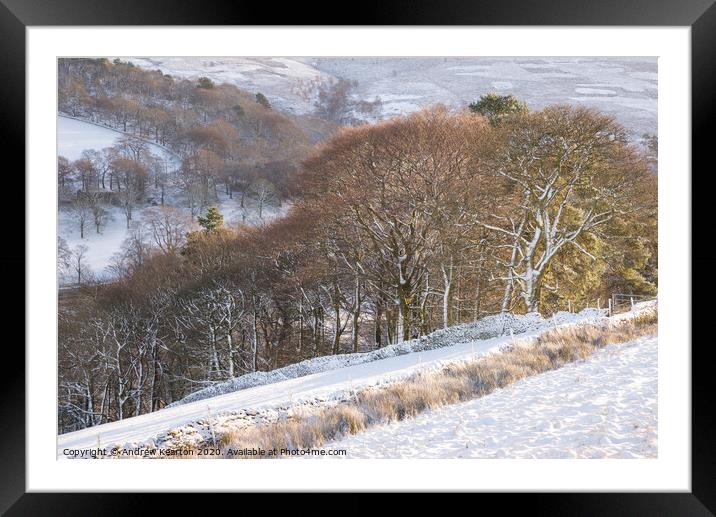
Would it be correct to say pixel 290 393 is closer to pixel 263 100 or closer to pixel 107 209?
pixel 107 209

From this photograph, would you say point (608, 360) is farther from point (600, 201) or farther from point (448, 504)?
point (448, 504)

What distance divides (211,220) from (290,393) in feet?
5.91

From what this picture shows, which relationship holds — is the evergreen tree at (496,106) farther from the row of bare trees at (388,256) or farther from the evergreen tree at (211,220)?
the evergreen tree at (211,220)

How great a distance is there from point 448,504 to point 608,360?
198cm

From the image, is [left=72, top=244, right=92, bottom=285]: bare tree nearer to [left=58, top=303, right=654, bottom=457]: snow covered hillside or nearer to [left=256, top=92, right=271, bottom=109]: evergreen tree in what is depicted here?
[left=58, top=303, right=654, bottom=457]: snow covered hillside

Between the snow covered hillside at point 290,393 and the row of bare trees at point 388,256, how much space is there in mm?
163

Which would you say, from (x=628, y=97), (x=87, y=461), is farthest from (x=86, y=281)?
(x=628, y=97)

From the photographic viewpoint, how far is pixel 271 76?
4559 mm

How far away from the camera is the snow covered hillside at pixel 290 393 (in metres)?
4.27

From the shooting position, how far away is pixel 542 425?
413 centimetres

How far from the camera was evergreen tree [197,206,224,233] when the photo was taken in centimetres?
465

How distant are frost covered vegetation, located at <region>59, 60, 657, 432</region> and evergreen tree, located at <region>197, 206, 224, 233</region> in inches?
0.5

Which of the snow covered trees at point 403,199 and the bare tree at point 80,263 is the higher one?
the snow covered trees at point 403,199
